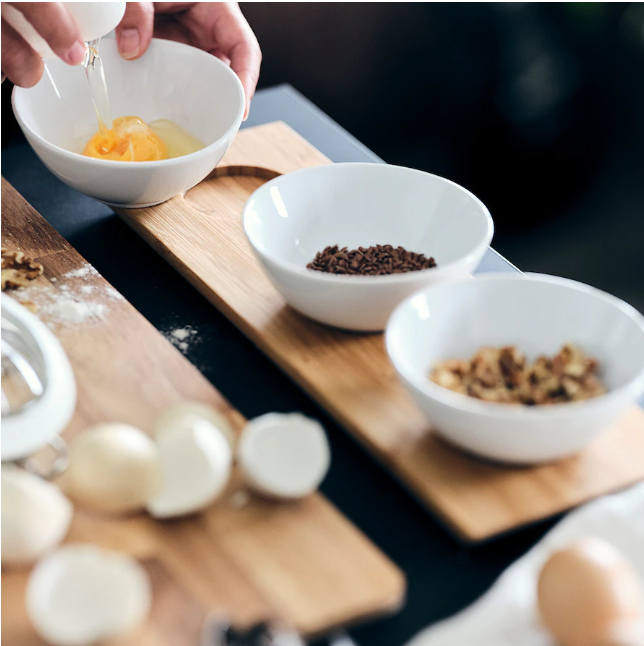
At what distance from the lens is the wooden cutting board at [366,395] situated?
30.6 inches

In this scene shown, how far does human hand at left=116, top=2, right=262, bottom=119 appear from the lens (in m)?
1.32

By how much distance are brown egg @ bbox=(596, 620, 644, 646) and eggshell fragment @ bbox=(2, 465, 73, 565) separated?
47 centimetres

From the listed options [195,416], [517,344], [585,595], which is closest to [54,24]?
[195,416]

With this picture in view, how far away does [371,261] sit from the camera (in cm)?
105

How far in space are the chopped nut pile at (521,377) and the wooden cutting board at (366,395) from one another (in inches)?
2.4

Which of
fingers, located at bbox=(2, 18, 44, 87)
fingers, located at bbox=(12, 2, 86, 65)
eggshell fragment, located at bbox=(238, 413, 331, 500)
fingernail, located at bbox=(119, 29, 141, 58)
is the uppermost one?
fingers, located at bbox=(12, 2, 86, 65)

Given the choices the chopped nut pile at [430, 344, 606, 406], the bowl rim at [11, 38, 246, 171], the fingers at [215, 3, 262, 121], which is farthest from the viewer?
the fingers at [215, 3, 262, 121]

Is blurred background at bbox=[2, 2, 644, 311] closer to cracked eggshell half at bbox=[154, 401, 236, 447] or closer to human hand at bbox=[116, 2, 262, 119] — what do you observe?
human hand at bbox=[116, 2, 262, 119]

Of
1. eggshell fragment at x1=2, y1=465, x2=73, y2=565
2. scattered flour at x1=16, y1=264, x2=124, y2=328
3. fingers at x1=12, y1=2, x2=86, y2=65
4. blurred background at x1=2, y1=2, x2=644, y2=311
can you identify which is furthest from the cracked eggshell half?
blurred background at x1=2, y1=2, x2=644, y2=311

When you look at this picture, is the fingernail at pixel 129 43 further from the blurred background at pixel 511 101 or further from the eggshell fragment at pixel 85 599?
the blurred background at pixel 511 101

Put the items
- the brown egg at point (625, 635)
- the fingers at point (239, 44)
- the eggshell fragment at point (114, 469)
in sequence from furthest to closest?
the fingers at point (239, 44)
the eggshell fragment at point (114, 469)
the brown egg at point (625, 635)

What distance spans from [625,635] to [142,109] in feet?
3.79

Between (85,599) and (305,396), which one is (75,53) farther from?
(85,599)

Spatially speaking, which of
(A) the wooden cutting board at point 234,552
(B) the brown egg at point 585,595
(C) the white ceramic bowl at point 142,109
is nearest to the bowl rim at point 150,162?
(C) the white ceramic bowl at point 142,109
